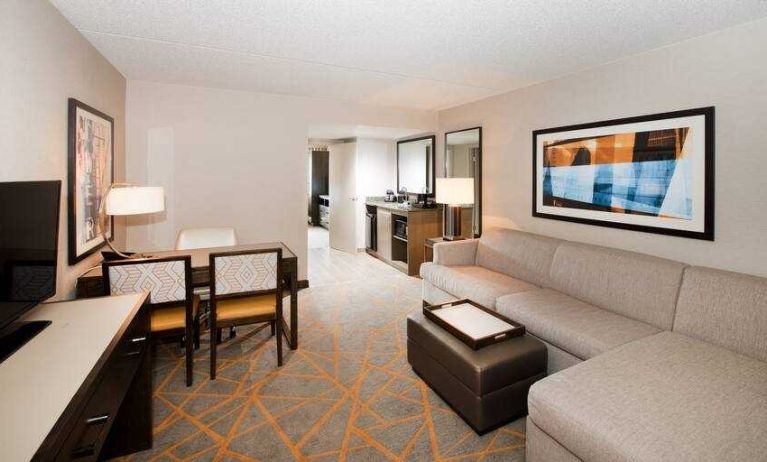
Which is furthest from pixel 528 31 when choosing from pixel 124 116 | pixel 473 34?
pixel 124 116

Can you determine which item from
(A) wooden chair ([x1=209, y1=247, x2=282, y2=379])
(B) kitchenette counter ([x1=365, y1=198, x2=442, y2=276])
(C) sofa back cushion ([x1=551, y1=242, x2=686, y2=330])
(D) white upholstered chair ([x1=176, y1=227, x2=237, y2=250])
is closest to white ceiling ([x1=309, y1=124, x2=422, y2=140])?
(B) kitchenette counter ([x1=365, y1=198, x2=442, y2=276])

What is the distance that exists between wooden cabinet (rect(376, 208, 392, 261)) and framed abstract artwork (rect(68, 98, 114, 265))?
3.51 metres

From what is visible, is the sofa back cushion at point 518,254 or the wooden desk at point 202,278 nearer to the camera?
the wooden desk at point 202,278

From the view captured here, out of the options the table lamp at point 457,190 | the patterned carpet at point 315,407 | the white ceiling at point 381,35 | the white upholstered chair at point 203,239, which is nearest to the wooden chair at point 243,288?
the patterned carpet at point 315,407

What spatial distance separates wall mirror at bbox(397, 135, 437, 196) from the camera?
5419 mm

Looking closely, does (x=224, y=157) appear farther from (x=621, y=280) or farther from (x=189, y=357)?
(x=621, y=280)

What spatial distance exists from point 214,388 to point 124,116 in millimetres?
2704

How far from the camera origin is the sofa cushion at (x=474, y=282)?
2981 mm

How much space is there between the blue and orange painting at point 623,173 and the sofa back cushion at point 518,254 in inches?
17.2

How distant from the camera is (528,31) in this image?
94.0 inches

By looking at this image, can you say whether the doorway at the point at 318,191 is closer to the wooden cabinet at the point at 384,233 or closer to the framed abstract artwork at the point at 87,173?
the wooden cabinet at the point at 384,233

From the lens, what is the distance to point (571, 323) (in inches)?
91.2

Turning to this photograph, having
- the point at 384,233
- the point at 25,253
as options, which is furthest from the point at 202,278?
the point at 384,233

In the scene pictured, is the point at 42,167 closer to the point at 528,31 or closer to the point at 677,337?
the point at 528,31
